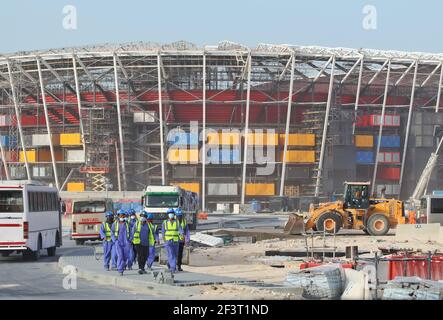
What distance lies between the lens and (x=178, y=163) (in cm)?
11325

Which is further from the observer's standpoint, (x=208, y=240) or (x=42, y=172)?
(x=42, y=172)

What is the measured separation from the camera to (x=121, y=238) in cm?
2525

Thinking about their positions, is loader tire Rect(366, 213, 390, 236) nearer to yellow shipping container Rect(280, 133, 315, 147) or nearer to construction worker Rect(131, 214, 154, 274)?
construction worker Rect(131, 214, 154, 274)

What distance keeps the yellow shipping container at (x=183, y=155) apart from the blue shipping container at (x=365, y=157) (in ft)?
71.7

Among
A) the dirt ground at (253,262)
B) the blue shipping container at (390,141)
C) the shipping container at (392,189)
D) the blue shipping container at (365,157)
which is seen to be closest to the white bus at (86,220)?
the dirt ground at (253,262)

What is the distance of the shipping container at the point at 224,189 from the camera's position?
380ft

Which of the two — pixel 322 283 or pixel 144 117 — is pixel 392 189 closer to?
pixel 144 117

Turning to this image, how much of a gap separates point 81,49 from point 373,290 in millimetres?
86509

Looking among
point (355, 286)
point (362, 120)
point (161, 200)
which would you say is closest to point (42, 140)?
point (362, 120)

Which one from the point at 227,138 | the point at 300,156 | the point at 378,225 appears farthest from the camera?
the point at 300,156

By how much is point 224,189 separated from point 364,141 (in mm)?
19378
